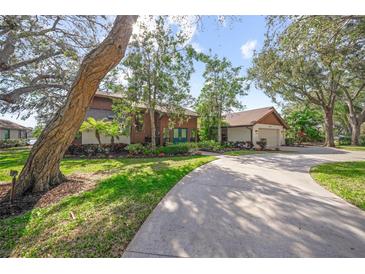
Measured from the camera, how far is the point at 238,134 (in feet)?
70.1

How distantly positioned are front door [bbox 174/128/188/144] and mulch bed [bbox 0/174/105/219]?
46.2 feet

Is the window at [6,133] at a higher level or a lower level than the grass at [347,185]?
higher

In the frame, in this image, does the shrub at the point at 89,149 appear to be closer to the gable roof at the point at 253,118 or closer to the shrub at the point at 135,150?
the shrub at the point at 135,150

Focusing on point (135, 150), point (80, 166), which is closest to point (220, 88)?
point (135, 150)

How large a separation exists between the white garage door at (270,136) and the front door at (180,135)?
8.09 m

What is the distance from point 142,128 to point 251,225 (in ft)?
52.0

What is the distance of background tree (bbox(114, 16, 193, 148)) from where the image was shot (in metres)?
12.4

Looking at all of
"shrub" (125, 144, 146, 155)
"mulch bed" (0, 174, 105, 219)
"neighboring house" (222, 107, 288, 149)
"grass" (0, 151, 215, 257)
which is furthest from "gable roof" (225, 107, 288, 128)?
"mulch bed" (0, 174, 105, 219)

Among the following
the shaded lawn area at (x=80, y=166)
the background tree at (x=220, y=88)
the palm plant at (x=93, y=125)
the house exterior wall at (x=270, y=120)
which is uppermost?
the background tree at (x=220, y=88)

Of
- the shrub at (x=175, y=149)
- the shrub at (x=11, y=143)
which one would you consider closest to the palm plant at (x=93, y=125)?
the shrub at (x=175, y=149)

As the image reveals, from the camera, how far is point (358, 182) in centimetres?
589

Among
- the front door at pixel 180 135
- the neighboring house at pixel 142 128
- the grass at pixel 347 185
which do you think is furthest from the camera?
the front door at pixel 180 135

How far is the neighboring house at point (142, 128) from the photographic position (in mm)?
16016
